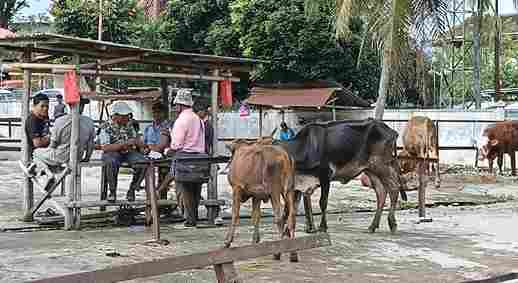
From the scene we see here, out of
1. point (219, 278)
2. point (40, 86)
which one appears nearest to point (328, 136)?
point (219, 278)

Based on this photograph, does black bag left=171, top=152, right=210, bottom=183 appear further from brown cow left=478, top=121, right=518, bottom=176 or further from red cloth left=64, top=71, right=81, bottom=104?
brown cow left=478, top=121, right=518, bottom=176

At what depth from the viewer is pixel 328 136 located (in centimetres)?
1141

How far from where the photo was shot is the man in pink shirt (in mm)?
11359

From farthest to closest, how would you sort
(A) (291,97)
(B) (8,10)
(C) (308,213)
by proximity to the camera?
(B) (8,10) < (A) (291,97) < (C) (308,213)

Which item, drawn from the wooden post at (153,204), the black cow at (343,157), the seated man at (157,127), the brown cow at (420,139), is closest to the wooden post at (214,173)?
the seated man at (157,127)

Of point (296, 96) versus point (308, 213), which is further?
point (296, 96)

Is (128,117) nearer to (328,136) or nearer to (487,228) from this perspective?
(328,136)

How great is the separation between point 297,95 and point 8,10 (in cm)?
4214

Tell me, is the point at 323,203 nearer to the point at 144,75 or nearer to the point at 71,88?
the point at 144,75

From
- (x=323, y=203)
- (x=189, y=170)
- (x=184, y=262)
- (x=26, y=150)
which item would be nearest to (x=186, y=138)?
(x=189, y=170)

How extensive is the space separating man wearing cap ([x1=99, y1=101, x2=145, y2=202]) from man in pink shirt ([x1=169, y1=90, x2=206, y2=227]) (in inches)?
32.7

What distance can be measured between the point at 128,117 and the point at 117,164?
923mm

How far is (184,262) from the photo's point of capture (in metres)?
6.28

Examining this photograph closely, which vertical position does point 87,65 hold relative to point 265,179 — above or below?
above
